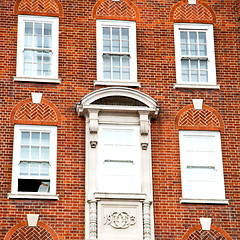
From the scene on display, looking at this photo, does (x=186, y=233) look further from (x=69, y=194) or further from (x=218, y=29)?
(x=218, y=29)

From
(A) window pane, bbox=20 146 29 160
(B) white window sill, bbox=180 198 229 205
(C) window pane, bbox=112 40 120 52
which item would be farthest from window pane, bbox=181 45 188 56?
(A) window pane, bbox=20 146 29 160

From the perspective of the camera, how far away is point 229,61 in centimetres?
2273

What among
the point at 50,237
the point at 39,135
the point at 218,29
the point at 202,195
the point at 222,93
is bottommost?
the point at 50,237

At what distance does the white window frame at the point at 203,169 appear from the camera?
68.3 feet

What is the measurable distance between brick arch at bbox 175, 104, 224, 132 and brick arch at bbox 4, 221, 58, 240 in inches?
192

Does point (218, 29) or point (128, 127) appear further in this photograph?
point (218, 29)

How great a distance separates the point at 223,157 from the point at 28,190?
18.7 feet

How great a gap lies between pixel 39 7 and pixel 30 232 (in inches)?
A: 280

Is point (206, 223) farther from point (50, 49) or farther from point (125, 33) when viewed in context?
point (50, 49)

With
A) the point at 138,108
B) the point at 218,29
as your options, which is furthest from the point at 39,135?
the point at 218,29

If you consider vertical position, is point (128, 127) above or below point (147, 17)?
below

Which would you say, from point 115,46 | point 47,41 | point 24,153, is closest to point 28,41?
point 47,41

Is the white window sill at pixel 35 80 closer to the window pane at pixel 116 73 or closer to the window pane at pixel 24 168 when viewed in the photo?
the window pane at pixel 116 73

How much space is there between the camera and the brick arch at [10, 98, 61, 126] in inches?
833
